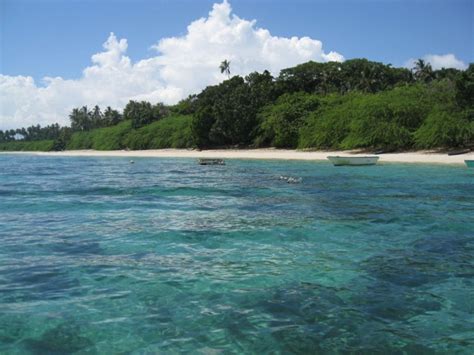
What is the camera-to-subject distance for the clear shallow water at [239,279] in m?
5.68

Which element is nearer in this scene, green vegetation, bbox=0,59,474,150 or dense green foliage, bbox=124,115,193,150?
green vegetation, bbox=0,59,474,150

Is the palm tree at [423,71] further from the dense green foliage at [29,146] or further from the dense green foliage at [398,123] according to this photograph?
the dense green foliage at [29,146]

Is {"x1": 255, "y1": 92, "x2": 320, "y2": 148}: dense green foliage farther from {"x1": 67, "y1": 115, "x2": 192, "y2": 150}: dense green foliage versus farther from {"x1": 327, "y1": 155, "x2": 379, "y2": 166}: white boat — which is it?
{"x1": 327, "y1": 155, "x2": 379, "y2": 166}: white boat

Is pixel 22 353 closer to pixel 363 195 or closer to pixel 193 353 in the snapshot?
pixel 193 353

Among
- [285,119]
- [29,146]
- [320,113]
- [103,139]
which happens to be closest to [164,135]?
[103,139]

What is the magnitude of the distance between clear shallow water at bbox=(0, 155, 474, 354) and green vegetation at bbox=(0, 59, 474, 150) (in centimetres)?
3271

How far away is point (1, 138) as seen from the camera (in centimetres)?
19150

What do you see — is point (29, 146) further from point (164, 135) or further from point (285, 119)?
point (285, 119)

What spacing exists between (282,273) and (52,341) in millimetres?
4048

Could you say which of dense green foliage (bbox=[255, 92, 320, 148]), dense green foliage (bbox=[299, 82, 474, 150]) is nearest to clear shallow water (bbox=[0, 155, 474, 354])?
dense green foliage (bbox=[299, 82, 474, 150])

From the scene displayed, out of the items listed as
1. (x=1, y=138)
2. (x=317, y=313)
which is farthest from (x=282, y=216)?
(x=1, y=138)

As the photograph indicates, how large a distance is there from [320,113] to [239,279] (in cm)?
5501

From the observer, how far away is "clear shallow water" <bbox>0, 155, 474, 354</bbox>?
568 cm

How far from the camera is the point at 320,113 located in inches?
2402
